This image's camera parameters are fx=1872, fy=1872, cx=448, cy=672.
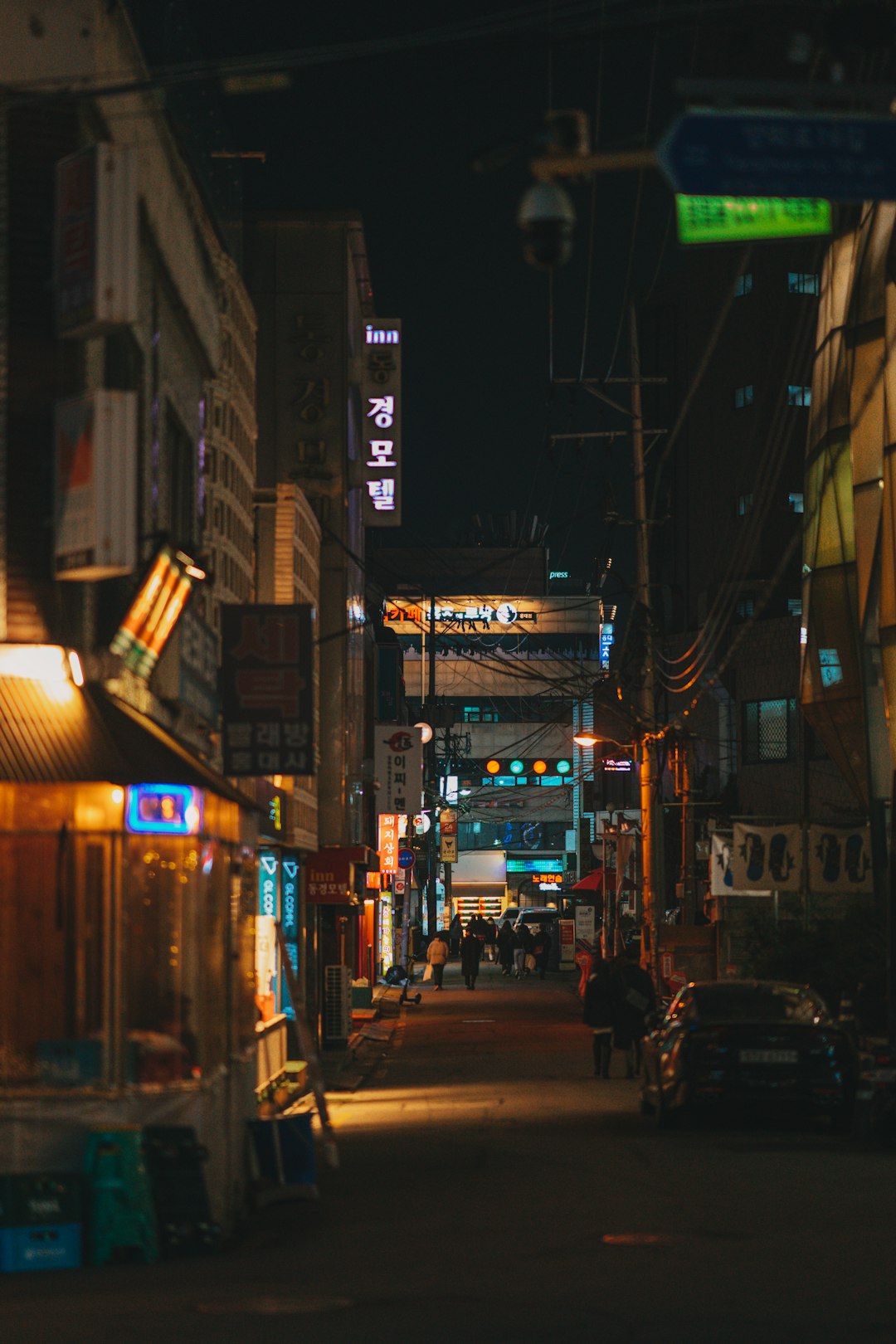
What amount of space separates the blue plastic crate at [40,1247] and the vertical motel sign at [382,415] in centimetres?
3058

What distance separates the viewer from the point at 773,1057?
18812 mm

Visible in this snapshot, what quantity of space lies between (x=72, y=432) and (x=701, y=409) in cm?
5440

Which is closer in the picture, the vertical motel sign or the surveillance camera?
the surveillance camera

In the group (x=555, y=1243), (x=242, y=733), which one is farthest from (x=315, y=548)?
(x=555, y=1243)

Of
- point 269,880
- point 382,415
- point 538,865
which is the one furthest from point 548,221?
point 538,865

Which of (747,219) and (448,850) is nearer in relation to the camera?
(747,219)

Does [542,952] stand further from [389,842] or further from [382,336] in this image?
[382,336]

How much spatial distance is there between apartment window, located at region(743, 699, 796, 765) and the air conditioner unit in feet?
73.5

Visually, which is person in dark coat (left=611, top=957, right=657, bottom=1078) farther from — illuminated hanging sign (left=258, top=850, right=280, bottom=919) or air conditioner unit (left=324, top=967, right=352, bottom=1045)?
air conditioner unit (left=324, top=967, right=352, bottom=1045)

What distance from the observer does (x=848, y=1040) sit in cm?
1919

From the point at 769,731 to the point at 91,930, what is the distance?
1686 inches

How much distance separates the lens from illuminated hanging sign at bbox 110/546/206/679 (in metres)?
14.8

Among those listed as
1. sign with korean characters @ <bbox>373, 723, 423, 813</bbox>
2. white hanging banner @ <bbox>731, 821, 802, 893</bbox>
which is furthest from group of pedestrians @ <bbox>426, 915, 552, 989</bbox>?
white hanging banner @ <bbox>731, 821, 802, 893</bbox>

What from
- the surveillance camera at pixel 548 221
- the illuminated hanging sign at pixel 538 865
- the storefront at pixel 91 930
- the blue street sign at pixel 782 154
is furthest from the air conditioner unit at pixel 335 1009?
the illuminated hanging sign at pixel 538 865
